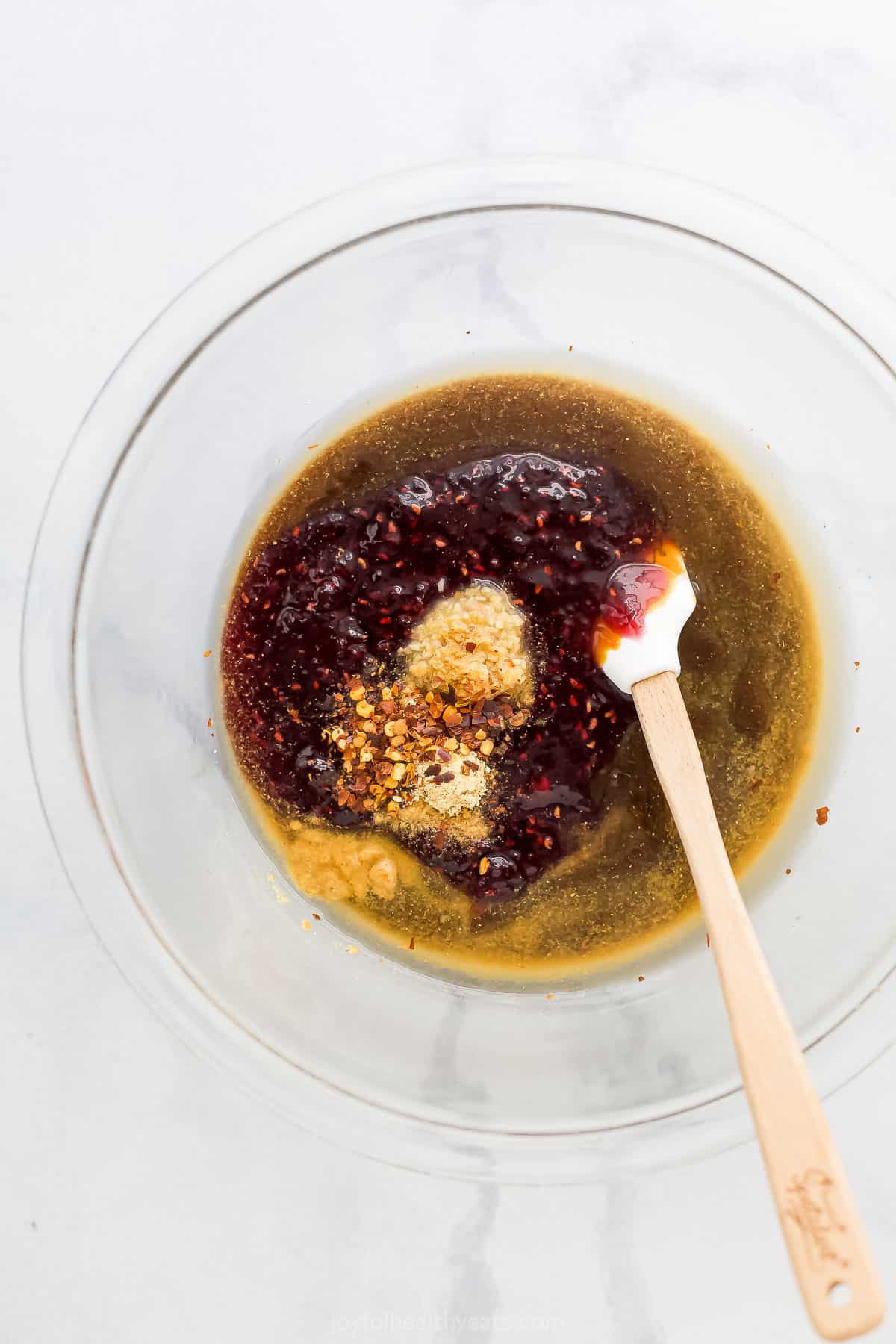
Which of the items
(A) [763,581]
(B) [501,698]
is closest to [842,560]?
(A) [763,581]

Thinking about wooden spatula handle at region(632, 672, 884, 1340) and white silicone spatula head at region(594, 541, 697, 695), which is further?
white silicone spatula head at region(594, 541, 697, 695)

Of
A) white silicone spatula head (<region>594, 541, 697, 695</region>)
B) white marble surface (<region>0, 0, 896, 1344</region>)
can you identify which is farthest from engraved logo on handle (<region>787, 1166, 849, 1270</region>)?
white silicone spatula head (<region>594, 541, 697, 695</region>)

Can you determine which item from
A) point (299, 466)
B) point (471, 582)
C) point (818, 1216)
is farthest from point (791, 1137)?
point (299, 466)

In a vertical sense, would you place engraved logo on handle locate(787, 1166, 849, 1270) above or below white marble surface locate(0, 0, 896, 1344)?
below

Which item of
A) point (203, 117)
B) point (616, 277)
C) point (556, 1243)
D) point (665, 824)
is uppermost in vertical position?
point (203, 117)

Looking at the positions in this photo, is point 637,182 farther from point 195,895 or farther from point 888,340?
point 195,895

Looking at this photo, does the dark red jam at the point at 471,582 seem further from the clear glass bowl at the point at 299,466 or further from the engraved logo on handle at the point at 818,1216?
the engraved logo on handle at the point at 818,1216

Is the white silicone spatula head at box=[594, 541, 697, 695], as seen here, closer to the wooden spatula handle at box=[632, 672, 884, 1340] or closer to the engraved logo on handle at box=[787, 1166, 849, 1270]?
the wooden spatula handle at box=[632, 672, 884, 1340]
